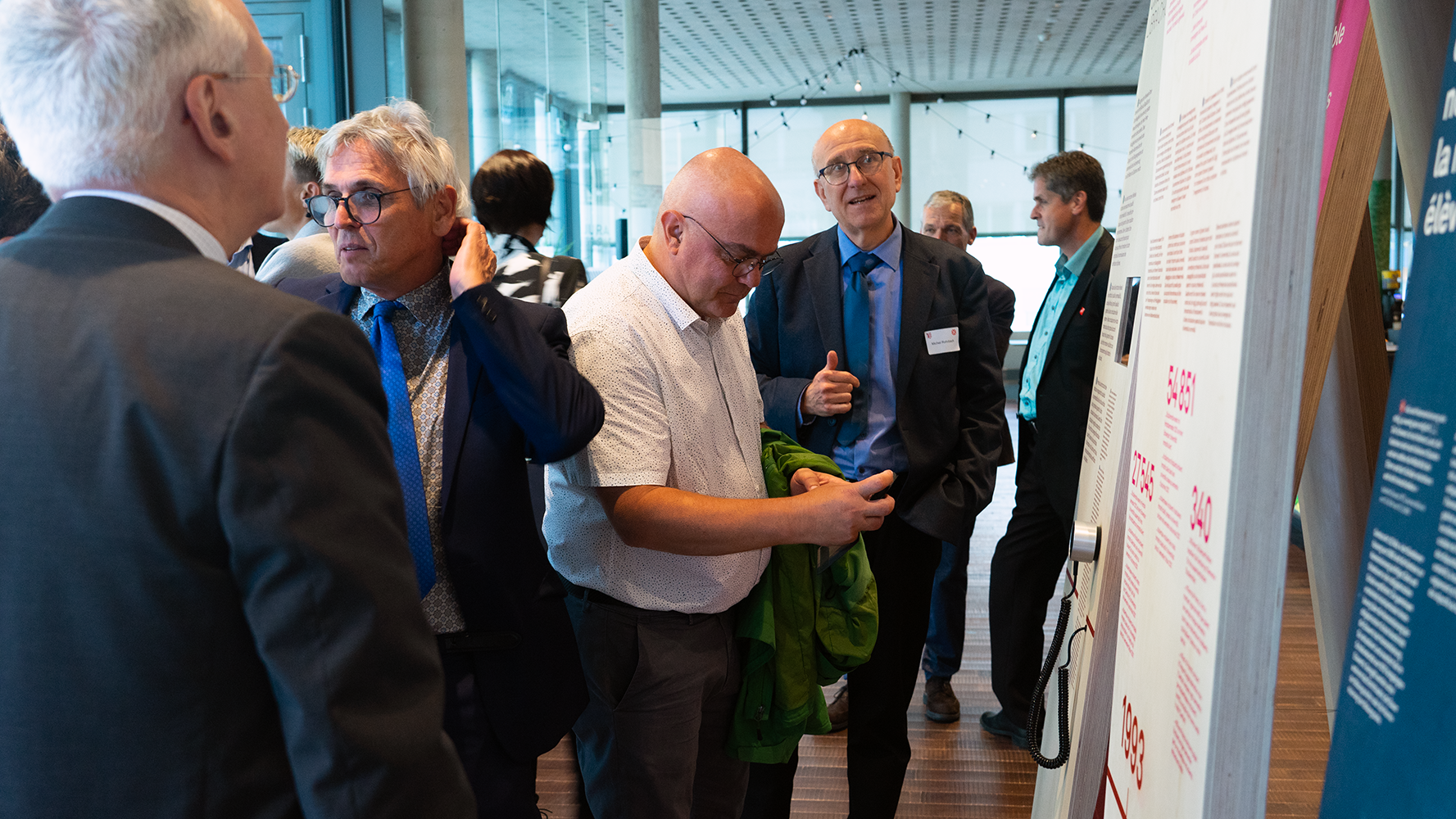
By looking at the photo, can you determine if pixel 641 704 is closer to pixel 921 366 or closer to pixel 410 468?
pixel 410 468

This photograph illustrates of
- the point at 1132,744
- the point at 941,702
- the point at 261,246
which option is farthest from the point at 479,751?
the point at 261,246

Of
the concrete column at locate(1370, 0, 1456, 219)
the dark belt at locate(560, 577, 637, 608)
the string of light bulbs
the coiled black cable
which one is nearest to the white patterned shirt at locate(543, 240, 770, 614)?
the dark belt at locate(560, 577, 637, 608)

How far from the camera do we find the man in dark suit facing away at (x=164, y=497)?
2.55 ft

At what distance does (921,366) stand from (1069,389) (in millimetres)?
741

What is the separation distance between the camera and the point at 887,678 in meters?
2.47

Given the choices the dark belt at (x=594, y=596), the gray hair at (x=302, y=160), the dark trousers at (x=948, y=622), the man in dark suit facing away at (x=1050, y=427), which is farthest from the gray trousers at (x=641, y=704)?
the dark trousers at (x=948, y=622)

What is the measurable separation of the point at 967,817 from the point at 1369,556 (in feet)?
7.44

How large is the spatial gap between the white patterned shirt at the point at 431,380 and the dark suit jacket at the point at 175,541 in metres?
0.63

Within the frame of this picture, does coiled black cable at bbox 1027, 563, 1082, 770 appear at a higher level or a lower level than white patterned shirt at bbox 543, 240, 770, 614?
lower

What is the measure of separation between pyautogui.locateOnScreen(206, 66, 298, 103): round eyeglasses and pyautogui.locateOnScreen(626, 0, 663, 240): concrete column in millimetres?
7943

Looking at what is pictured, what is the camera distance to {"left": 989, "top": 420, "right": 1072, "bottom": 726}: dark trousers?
3.17 meters

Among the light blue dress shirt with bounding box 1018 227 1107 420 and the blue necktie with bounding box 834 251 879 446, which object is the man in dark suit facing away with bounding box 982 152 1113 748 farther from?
the blue necktie with bounding box 834 251 879 446

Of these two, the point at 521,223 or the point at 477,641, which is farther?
the point at 521,223

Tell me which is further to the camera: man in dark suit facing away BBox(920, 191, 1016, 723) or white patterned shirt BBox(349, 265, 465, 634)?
man in dark suit facing away BBox(920, 191, 1016, 723)
